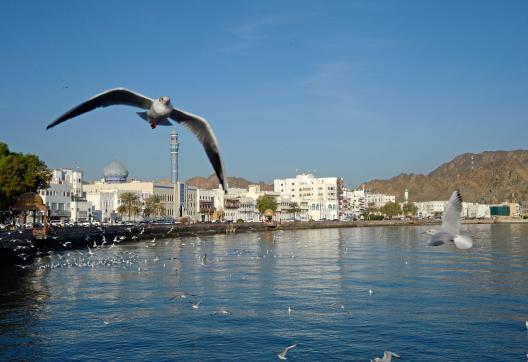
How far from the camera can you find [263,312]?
30.2 m

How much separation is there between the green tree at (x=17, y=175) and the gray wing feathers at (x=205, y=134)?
213ft

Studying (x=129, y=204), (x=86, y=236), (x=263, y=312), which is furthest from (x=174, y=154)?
(x=263, y=312)

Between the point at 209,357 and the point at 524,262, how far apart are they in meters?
39.7

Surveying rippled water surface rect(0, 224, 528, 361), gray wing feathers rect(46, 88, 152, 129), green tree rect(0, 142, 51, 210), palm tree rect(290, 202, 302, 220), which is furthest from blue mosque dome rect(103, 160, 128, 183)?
gray wing feathers rect(46, 88, 152, 129)

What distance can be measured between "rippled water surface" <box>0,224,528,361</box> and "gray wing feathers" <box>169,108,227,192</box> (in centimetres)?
1387

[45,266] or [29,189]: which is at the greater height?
[29,189]

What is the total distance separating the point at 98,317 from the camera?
2886 centimetres

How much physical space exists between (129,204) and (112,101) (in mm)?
115496

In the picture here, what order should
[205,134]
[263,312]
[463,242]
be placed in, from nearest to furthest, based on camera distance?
[463,242], [205,134], [263,312]

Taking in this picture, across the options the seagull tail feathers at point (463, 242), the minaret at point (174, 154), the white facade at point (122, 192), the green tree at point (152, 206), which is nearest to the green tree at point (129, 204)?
the green tree at point (152, 206)

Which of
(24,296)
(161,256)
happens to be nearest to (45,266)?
(161,256)

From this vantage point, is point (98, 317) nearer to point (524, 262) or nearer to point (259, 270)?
point (259, 270)

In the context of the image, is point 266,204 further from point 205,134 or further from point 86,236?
point 205,134

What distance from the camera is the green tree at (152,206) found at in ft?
428
